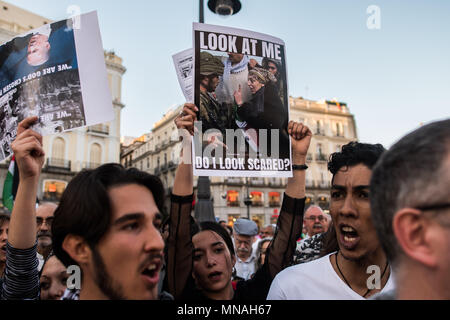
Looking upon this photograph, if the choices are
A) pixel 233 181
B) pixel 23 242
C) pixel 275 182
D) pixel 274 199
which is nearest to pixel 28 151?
pixel 23 242

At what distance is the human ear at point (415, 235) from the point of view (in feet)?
3.41

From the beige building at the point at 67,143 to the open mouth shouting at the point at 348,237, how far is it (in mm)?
29084

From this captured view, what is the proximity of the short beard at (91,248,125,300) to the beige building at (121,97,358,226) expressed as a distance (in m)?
35.9

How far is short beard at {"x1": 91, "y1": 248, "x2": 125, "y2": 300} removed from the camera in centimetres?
144

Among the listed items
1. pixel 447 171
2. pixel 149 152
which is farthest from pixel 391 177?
pixel 149 152

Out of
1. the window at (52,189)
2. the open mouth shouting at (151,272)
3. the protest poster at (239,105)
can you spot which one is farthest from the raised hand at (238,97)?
the window at (52,189)

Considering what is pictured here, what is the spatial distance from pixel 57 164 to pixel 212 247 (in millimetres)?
30006

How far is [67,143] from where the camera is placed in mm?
30016

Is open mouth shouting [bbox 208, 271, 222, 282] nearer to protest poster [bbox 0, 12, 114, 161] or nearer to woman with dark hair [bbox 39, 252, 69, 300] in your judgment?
woman with dark hair [bbox 39, 252, 69, 300]

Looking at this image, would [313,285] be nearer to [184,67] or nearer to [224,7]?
[184,67]

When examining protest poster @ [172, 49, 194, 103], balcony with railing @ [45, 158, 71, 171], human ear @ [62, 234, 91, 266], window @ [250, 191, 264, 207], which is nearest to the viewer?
human ear @ [62, 234, 91, 266]

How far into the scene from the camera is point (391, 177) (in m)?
1.12

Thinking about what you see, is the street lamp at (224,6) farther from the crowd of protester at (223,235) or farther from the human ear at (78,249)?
the human ear at (78,249)

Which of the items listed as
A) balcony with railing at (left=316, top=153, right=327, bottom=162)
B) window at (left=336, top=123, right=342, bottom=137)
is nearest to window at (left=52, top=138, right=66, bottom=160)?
balcony with railing at (left=316, top=153, right=327, bottom=162)
